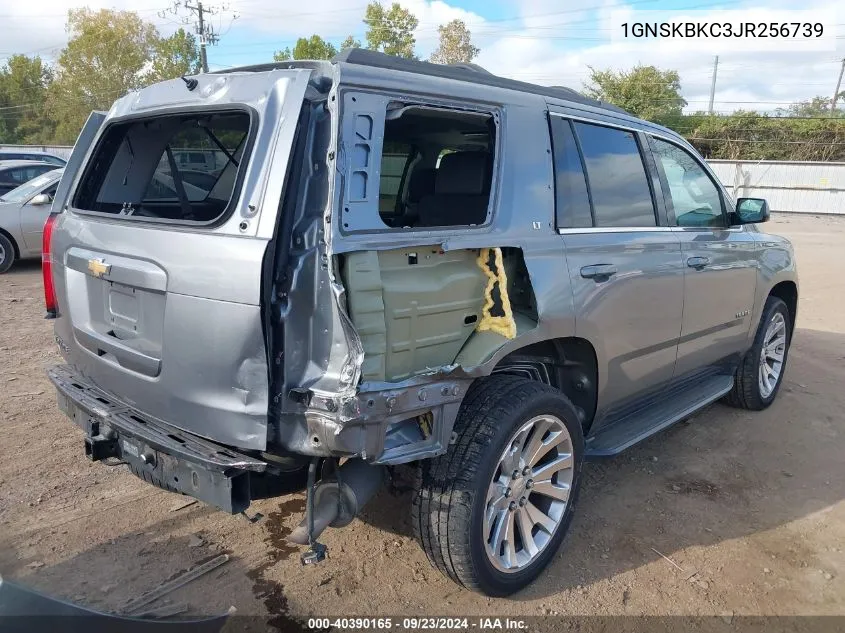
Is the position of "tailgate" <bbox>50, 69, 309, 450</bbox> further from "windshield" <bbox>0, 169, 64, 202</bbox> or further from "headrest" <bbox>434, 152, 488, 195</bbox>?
"windshield" <bbox>0, 169, 64, 202</bbox>

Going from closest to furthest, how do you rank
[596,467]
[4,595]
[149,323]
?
[4,595] → [149,323] → [596,467]

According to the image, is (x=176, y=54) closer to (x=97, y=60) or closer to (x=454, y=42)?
(x=97, y=60)

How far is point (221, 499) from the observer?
2.30 meters

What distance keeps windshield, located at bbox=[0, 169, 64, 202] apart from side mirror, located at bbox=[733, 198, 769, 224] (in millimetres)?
9129

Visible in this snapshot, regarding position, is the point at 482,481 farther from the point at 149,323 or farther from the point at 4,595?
the point at 4,595

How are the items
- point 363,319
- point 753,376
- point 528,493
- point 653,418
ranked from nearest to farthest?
1. point 363,319
2. point 528,493
3. point 653,418
4. point 753,376

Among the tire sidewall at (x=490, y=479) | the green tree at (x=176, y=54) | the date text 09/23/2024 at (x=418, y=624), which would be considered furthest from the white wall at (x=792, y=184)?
the green tree at (x=176, y=54)

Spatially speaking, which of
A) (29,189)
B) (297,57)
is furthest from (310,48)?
(29,189)

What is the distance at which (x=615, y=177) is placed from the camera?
11.7ft

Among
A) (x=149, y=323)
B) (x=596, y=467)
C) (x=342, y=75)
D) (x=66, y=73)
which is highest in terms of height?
(x=66, y=73)

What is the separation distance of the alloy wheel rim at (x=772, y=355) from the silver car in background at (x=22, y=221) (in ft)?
30.5

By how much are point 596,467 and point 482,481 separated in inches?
71.0

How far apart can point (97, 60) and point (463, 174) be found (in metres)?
58.7

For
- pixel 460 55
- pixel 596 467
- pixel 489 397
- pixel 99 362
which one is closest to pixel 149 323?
pixel 99 362
